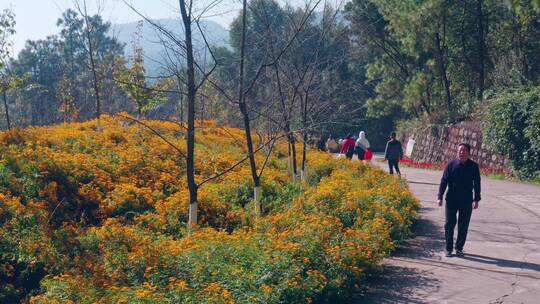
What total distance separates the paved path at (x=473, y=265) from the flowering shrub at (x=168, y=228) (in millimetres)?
349

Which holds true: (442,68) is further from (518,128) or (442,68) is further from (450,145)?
(518,128)

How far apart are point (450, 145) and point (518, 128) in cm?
833

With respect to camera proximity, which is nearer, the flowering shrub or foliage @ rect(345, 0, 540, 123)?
the flowering shrub

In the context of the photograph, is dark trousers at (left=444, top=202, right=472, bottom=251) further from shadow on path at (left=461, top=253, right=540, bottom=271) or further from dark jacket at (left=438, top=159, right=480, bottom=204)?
shadow on path at (left=461, top=253, right=540, bottom=271)

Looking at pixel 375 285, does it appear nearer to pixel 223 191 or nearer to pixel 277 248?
pixel 277 248

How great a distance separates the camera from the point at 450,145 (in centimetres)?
2809

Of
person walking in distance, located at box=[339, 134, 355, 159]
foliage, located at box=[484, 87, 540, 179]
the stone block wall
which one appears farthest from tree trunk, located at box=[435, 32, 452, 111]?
person walking in distance, located at box=[339, 134, 355, 159]

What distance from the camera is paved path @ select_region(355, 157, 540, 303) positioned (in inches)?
270

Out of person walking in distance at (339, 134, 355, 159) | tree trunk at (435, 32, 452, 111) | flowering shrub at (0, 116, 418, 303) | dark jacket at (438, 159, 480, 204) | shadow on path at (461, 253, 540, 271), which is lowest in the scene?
shadow on path at (461, 253, 540, 271)

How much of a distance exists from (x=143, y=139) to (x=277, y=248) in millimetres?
10475

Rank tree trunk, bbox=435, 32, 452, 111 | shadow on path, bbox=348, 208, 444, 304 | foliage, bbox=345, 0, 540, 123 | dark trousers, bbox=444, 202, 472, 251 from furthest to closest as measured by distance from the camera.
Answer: tree trunk, bbox=435, 32, 452, 111 < foliage, bbox=345, 0, 540, 123 < dark trousers, bbox=444, 202, 472, 251 < shadow on path, bbox=348, 208, 444, 304

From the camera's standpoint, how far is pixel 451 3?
26.6m

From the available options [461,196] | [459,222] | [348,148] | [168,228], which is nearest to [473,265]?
[459,222]

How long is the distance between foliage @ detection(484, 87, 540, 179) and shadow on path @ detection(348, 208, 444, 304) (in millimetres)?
10381
